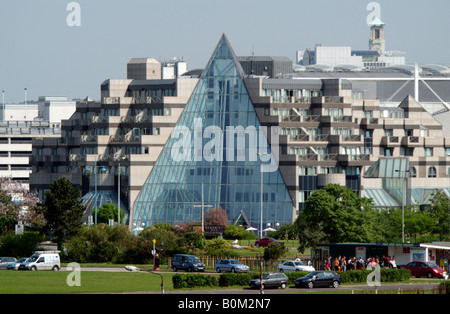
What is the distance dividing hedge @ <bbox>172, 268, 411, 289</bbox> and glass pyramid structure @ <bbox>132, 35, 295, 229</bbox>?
72.7 metres

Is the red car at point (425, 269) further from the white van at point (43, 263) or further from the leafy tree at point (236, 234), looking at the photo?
the leafy tree at point (236, 234)

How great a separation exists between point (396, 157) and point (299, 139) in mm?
15731

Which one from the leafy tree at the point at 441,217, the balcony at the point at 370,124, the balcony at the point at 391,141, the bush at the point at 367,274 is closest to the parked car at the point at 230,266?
the bush at the point at 367,274

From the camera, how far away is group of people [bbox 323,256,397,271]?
89.9 meters

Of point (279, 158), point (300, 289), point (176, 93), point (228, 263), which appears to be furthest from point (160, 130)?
point (300, 289)

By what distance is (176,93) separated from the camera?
547 ft

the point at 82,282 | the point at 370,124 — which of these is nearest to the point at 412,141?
the point at 370,124

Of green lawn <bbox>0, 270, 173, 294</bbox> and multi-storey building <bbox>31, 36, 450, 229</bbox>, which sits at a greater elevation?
multi-storey building <bbox>31, 36, 450, 229</bbox>

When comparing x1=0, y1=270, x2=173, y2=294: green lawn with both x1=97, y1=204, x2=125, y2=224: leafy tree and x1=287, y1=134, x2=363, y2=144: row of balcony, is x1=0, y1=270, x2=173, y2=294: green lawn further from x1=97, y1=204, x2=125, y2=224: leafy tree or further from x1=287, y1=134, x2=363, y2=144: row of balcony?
x1=287, y1=134, x2=363, y2=144: row of balcony

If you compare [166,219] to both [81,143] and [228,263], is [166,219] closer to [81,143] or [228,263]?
[81,143]


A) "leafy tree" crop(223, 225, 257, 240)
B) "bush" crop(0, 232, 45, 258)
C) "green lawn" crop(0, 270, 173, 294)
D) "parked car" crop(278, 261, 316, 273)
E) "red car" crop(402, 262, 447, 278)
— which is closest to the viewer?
"green lawn" crop(0, 270, 173, 294)

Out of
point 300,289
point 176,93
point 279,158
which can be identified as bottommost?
point 300,289

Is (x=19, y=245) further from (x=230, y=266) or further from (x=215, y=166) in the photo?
(x=215, y=166)

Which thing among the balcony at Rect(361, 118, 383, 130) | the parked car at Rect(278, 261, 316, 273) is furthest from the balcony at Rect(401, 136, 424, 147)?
the parked car at Rect(278, 261, 316, 273)
